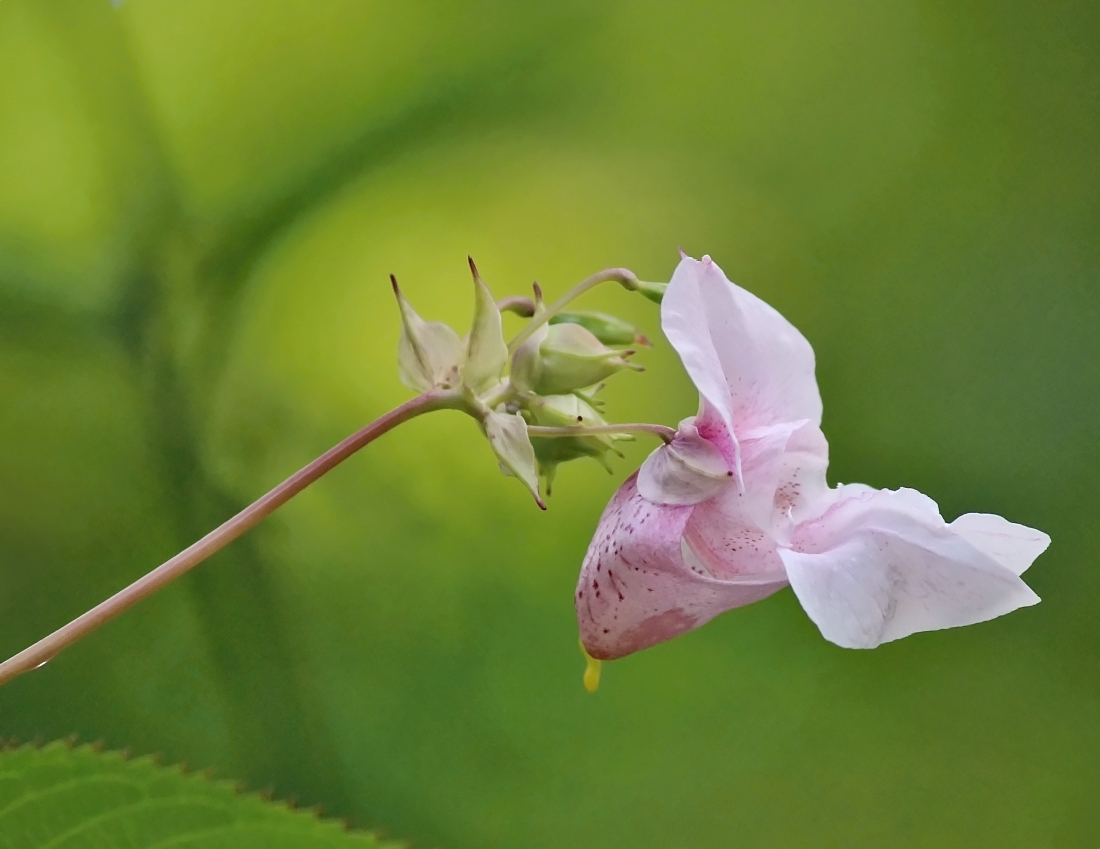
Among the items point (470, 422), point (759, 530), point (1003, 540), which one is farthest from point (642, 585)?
point (470, 422)

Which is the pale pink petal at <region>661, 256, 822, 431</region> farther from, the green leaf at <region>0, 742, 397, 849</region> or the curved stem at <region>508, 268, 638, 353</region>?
the green leaf at <region>0, 742, 397, 849</region>

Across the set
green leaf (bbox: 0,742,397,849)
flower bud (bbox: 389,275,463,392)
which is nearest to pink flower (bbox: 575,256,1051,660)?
A: flower bud (bbox: 389,275,463,392)

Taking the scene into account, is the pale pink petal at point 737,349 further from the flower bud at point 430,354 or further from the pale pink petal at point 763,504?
the flower bud at point 430,354

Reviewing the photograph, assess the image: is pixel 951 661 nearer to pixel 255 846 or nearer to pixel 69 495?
pixel 255 846

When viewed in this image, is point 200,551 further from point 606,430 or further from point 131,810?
point 131,810

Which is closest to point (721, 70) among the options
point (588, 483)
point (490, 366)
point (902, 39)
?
point (902, 39)
